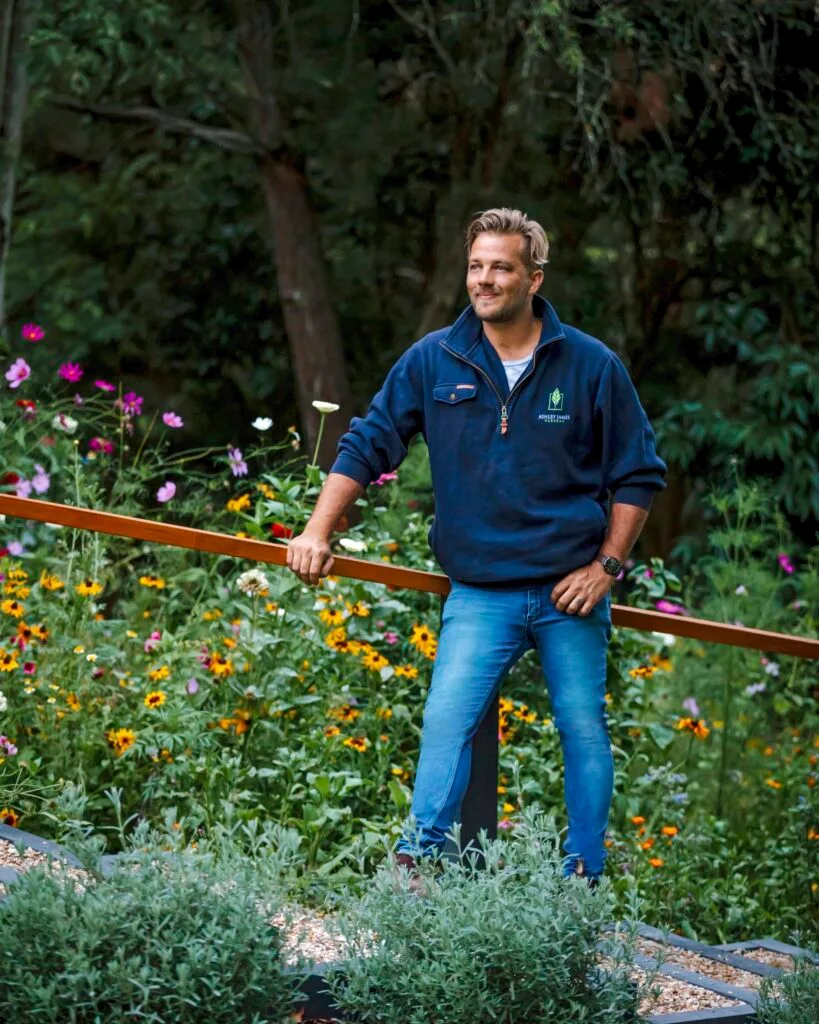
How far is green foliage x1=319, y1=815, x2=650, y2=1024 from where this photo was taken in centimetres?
275

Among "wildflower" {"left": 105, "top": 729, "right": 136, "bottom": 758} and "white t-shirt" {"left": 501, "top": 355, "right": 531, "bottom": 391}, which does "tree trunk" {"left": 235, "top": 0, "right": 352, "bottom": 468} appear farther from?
"white t-shirt" {"left": 501, "top": 355, "right": 531, "bottom": 391}

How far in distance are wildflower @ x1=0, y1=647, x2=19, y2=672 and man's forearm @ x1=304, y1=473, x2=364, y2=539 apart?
1092 mm

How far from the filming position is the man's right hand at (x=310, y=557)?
138 inches

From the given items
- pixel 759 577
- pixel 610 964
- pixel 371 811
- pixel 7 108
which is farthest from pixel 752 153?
pixel 610 964

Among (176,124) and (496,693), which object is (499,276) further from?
(176,124)

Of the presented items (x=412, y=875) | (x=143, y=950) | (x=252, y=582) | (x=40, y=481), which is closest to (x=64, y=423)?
(x=40, y=481)

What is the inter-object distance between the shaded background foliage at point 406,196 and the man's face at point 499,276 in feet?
14.8

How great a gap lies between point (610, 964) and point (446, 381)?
129 cm

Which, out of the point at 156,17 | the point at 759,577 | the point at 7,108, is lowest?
the point at 759,577

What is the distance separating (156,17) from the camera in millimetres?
7746

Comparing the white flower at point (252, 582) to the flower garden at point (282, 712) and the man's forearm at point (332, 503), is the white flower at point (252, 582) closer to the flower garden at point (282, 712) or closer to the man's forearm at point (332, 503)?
the flower garden at point (282, 712)

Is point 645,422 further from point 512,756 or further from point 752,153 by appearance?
point 752,153

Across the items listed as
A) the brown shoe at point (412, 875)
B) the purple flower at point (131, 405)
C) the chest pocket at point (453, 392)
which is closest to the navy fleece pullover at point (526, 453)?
the chest pocket at point (453, 392)

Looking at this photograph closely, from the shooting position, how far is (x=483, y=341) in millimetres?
3680
